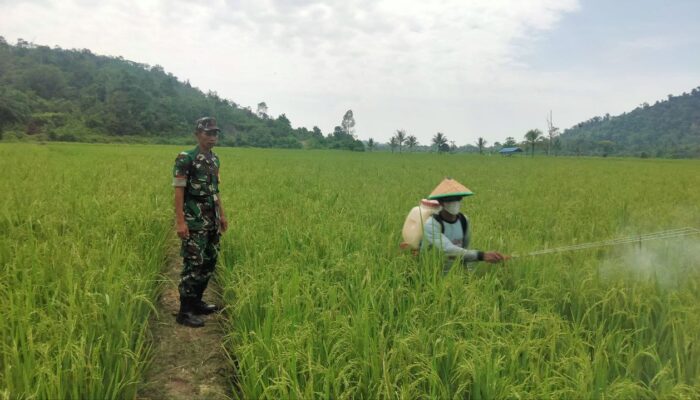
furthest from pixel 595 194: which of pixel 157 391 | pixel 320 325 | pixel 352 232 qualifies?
pixel 157 391

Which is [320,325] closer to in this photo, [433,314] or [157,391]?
[433,314]

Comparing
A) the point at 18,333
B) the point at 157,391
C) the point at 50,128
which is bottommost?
the point at 157,391

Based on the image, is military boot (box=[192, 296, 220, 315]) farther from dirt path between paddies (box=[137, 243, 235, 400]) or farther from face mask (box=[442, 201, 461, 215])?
face mask (box=[442, 201, 461, 215])

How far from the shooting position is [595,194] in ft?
34.4

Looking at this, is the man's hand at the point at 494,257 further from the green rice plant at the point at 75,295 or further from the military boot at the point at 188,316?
the green rice plant at the point at 75,295

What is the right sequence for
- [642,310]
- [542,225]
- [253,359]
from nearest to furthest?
[253,359]
[642,310]
[542,225]

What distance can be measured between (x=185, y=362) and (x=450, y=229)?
2.46 meters

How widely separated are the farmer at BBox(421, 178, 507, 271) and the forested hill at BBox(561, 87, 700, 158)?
79.7m

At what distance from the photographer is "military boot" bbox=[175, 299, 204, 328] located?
3.32m

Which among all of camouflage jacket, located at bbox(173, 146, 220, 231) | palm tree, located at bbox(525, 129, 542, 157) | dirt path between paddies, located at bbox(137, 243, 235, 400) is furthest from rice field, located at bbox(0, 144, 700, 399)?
palm tree, located at bbox(525, 129, 542, 157)

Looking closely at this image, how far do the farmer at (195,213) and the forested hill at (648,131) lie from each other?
8129 centimetres

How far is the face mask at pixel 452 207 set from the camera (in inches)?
136

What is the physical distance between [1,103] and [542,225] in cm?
5534

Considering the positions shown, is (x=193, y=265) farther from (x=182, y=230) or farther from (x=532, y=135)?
(x=532, y=135)
